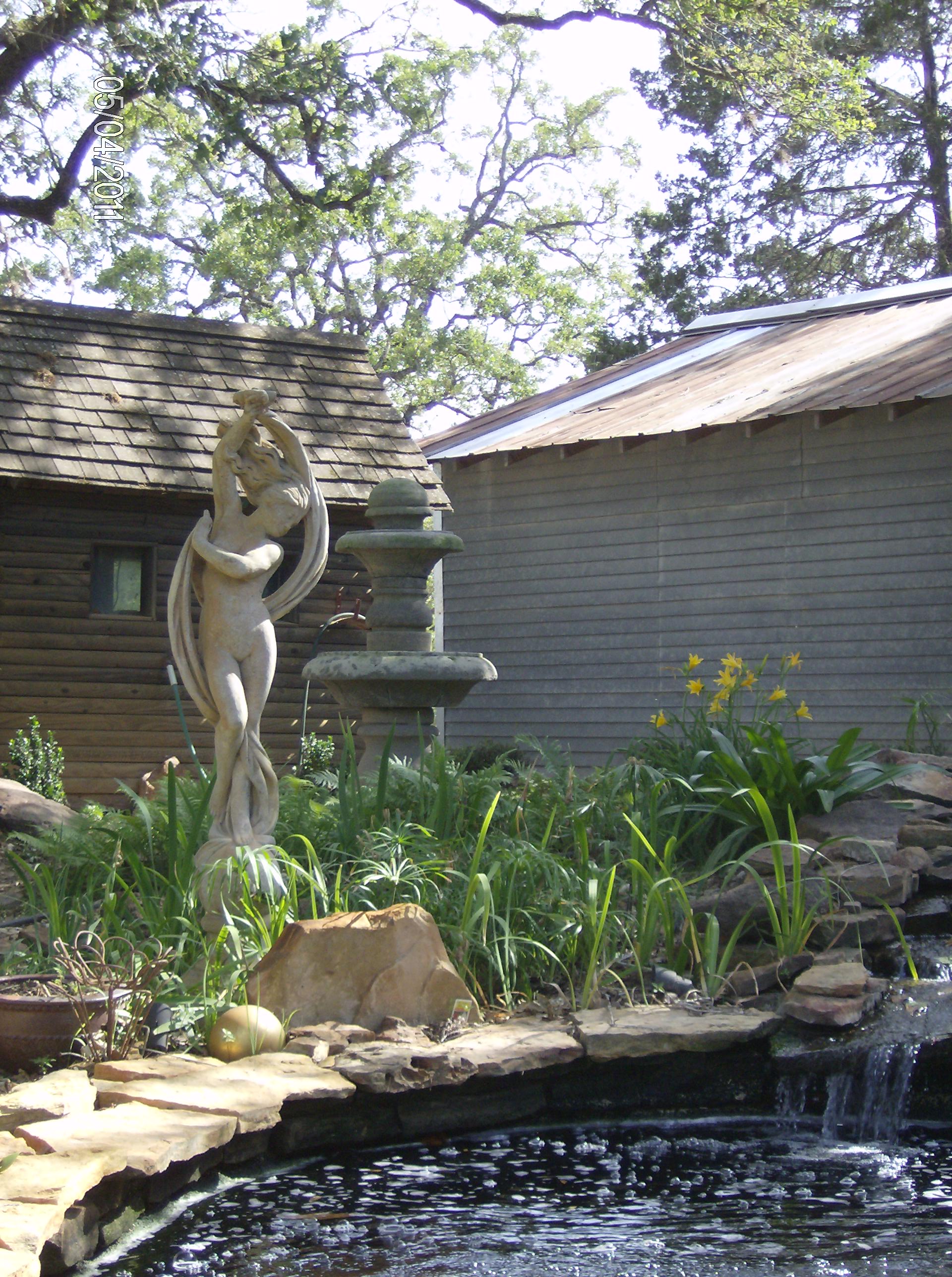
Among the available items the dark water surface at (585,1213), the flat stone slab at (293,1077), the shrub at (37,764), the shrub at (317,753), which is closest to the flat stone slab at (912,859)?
the dark water surface at (585,1213)

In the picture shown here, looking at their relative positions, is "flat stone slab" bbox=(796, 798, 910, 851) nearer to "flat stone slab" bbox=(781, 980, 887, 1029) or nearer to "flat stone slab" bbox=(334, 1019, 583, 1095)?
"flat stone slab" bbox=(781, 980, 887, 1029)

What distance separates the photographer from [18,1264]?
305cm

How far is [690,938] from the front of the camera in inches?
238

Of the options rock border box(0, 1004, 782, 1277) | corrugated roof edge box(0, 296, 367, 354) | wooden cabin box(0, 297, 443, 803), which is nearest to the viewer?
rock border box(0, 1004, 782, 1277)

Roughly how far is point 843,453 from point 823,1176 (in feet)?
29.1

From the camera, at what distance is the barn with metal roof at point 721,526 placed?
11750mm

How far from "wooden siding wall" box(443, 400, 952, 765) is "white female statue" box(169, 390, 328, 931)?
6712mm

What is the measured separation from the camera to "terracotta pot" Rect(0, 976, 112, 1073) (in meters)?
4.69

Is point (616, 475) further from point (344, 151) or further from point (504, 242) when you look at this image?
point (504, 242)

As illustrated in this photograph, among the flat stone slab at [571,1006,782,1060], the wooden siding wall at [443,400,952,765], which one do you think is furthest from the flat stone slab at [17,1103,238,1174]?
the wooden siding wall at [443,400,952,765]

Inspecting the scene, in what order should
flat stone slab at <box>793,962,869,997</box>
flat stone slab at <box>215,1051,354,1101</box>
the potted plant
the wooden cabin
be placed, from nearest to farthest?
flat stone slab at <box>215,1051,354,1101</box>
the potted plant
flat stone slab at <box>793,962,869,997</box>
the wooden cabin

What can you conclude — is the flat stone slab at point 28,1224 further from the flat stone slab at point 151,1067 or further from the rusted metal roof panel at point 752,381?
the rusted metal roof panel at point 752,381

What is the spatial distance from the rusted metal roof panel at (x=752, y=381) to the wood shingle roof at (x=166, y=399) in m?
1.02

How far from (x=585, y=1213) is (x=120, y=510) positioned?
1010 centimetres
